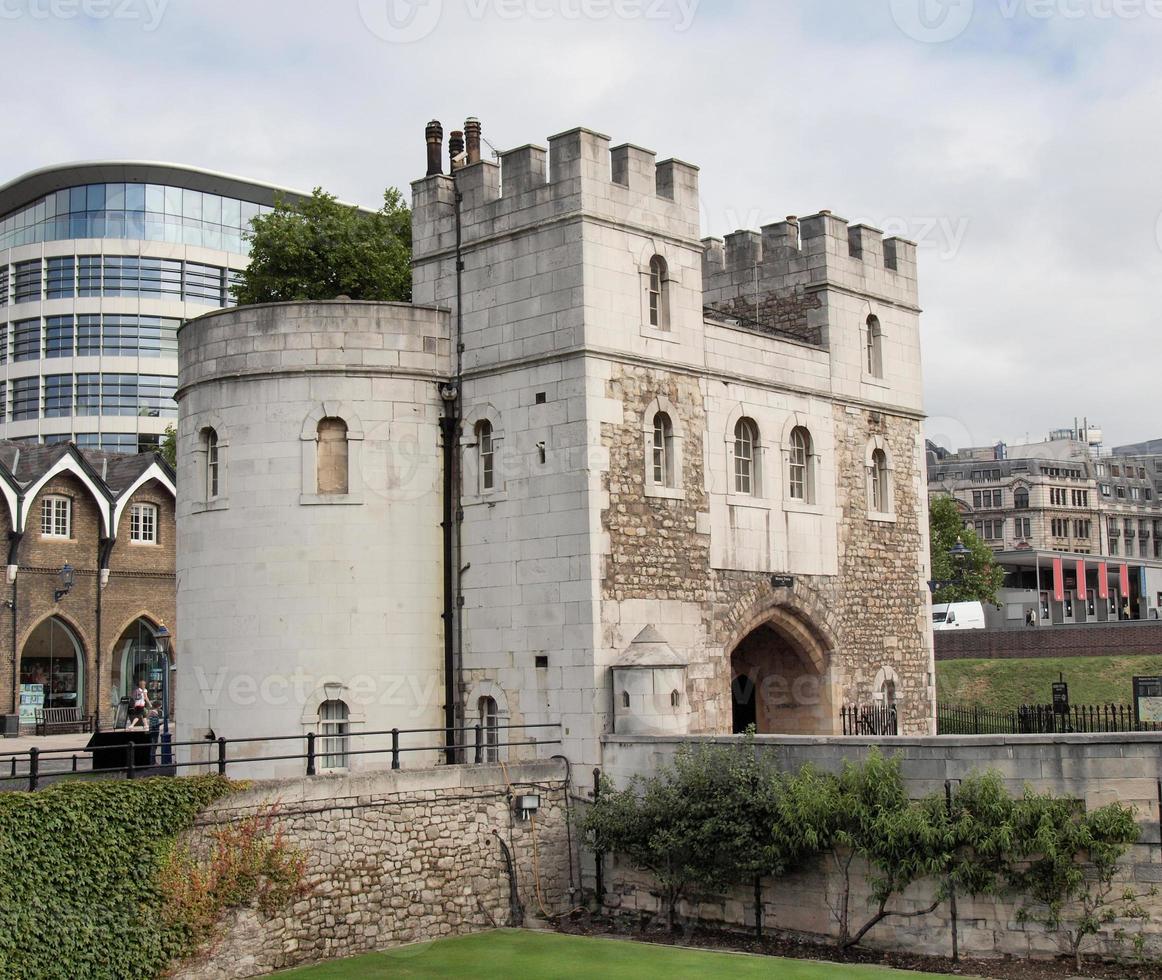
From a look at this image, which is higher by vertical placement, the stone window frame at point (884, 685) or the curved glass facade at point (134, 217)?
the curved glass facade at point (134, 217)

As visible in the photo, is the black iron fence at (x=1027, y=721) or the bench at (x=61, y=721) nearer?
the black iron fence at (x=1027, y=721)

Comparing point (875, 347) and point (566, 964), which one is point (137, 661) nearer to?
point (875, 347)

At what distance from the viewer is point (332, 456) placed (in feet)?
86.2

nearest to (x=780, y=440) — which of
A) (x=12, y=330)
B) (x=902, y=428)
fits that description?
(x=902, y=428)

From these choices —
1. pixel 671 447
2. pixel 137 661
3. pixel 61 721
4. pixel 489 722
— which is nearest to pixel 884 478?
pixel 671 447

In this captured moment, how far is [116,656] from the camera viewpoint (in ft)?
162

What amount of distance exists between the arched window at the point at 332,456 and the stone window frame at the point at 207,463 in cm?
170

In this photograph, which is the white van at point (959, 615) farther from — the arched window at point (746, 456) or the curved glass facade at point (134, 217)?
the curved glass facade at point (134, 217)

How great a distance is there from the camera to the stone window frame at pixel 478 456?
26.3 m

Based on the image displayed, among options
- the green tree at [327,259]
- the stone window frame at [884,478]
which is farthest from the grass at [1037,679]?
the green tree at [327,259]

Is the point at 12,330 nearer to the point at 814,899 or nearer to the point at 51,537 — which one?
the point at 51,537

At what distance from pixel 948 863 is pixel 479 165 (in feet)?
48.2

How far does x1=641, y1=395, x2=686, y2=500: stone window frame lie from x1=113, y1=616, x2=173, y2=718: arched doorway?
27755 millimetres

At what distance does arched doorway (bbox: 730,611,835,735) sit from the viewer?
2962 centimetres
